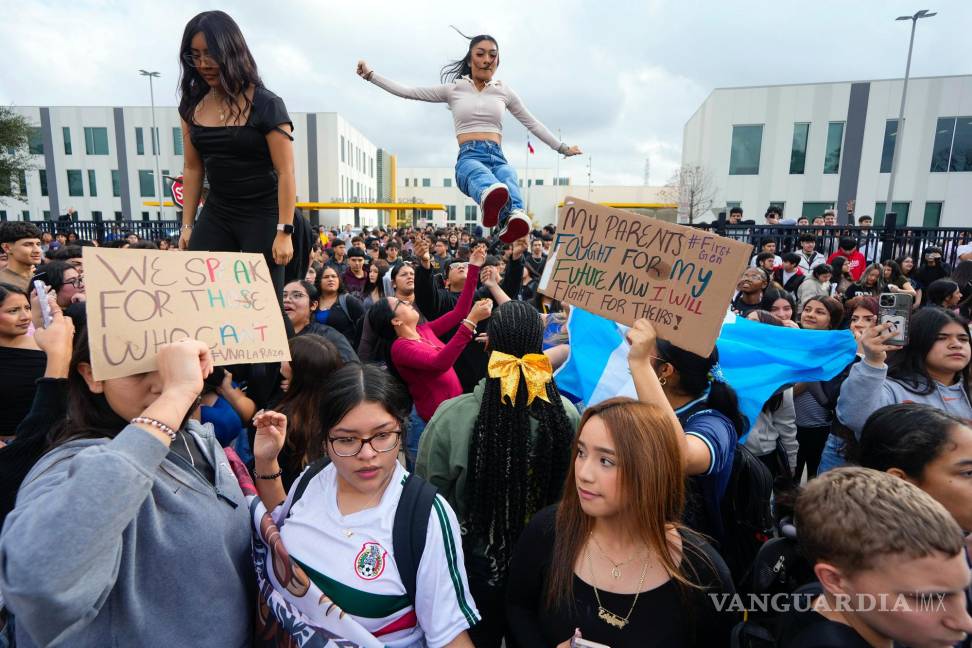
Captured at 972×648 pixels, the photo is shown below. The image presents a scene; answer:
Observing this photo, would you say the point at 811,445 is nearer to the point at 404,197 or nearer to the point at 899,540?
the point at 899,540

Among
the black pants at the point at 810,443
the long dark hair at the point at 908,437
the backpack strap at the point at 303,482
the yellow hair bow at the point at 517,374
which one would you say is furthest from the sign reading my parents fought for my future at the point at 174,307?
the black pants at the point at 810,443

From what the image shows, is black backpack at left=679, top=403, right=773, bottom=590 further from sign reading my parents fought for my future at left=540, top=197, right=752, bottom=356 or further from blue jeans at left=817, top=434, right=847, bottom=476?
blue jeans at left=817, top=434, right=847, bottom=476

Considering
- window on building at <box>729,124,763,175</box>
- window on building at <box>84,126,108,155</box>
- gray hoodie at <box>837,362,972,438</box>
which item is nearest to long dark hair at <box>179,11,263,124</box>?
gray hoodie at <box>837,362,972,438</box>

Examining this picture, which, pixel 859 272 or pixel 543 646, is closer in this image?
Result: pixel 543 646

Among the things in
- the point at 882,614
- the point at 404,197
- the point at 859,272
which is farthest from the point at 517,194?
the point at 404,197

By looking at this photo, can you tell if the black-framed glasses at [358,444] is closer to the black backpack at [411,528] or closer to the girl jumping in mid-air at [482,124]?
the black backpack at [411,528]

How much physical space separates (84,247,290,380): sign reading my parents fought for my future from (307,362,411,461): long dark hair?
230mm

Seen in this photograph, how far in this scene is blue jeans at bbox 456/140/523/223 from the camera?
439 cm

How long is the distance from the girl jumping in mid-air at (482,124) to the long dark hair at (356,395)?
2507 mm

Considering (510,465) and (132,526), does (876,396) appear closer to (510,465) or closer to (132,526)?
A: (510,465)

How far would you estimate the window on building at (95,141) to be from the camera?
1861 inches

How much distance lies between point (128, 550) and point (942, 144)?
37.8 meters

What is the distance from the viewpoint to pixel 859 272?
30.6 ft

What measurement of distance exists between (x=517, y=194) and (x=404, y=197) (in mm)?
77459
